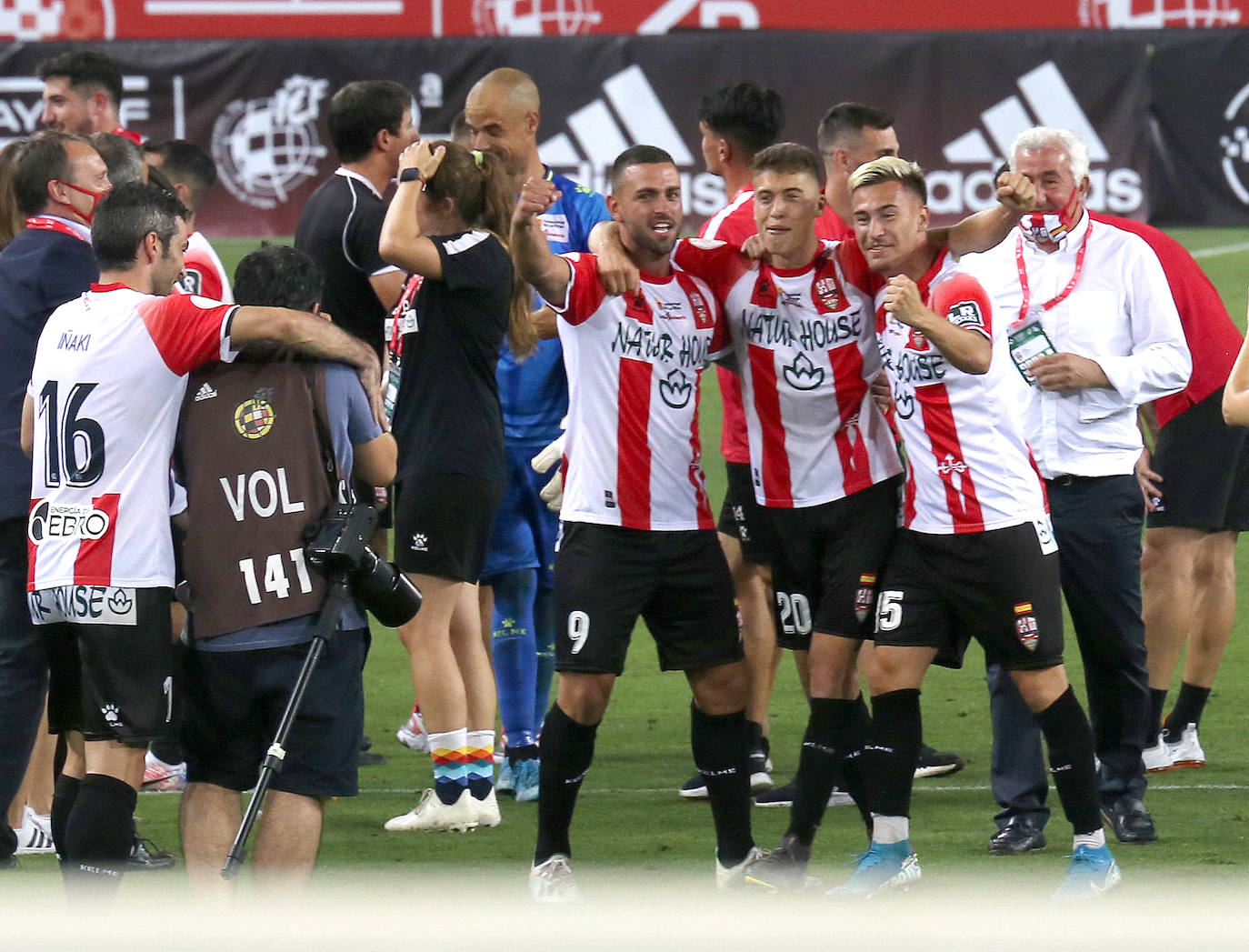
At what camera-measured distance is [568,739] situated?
4.70 m

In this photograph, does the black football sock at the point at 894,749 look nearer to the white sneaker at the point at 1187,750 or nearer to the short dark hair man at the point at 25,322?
the white sneaker at the point at 1187,750

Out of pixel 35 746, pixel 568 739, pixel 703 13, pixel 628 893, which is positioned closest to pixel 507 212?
pixel 568 739

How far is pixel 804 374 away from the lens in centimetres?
479

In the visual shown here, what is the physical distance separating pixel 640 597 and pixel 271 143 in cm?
1404

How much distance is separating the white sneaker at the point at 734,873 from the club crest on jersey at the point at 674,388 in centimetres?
120

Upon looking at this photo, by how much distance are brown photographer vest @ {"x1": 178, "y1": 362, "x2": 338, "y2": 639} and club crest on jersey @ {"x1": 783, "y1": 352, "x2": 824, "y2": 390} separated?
4.44ft

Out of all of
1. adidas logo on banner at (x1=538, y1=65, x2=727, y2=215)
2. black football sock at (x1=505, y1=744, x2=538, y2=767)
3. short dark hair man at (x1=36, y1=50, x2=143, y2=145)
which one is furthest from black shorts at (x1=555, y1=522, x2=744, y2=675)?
adidas logo on banner at (x1=538, y1=65, x2=727, y2=215)

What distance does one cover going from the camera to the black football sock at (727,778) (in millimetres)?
4762

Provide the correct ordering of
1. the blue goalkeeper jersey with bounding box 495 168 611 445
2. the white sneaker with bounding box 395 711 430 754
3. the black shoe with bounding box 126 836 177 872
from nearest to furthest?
the black shoe with bounding box 126 836 177 872
the blue goalkeeper jersey with bounding box 495 168 611 445
the white sneaker with bounding box 395 711 430 754

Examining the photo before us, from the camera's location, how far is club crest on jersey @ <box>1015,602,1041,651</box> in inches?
180

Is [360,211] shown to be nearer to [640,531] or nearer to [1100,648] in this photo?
[640,531]

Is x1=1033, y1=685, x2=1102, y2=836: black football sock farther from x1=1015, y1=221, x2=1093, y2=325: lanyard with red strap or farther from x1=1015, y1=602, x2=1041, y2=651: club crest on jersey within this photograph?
x1=1015, y1=221, x2=1093, y2=325: lanyard with red strap

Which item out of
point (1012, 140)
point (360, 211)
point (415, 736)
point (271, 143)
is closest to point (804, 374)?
point (360, 211)

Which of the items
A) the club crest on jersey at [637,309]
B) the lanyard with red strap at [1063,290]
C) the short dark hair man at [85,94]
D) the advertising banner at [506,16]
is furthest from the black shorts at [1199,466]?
the advertising banner at [506,16]
